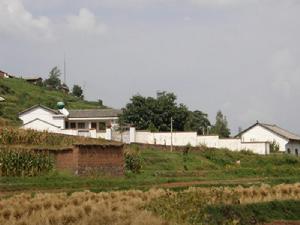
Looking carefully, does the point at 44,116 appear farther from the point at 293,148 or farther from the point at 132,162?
the point at 293,148

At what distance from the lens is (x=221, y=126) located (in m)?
98.8

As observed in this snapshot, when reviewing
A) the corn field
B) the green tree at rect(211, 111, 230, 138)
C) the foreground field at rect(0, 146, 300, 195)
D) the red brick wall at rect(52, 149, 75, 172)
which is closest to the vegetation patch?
the foreground field at rect(0, 146, 300, 195)

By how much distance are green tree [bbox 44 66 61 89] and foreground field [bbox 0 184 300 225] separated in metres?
97.7

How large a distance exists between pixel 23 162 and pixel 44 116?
3148 cm

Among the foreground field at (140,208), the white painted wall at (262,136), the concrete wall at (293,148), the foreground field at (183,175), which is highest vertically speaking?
the white painted wall at (262,136)

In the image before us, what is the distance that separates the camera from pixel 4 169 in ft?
136

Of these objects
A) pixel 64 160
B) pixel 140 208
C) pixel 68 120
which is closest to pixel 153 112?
pixel 68 120

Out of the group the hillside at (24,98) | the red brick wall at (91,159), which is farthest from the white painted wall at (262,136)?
the red brick wall at (91,159)

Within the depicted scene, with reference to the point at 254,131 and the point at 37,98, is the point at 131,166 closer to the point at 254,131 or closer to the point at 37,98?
the point at 254,131

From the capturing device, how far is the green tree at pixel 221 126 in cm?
9631

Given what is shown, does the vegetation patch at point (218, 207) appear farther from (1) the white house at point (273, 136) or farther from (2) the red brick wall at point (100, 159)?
(1) the white house at point (273, 136)

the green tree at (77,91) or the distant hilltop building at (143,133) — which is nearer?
the distant hilltop building at (143,133)

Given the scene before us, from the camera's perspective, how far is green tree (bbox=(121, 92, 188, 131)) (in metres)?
82.2

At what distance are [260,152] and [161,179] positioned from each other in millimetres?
27214
